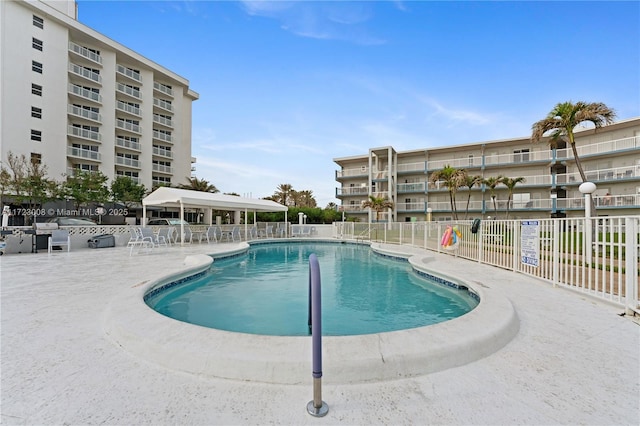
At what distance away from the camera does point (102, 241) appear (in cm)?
1312

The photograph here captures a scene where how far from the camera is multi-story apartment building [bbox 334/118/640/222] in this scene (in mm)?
23812

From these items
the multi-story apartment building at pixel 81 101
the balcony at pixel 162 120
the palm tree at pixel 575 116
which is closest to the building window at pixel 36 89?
the multi-story apartment building at pixel 81 101

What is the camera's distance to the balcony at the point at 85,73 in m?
29.1

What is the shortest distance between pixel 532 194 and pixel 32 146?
4477 centimetres

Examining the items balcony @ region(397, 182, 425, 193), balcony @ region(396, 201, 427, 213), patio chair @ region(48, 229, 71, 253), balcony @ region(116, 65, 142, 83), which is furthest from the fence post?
balcony @ region(116, 65, 142, 83)

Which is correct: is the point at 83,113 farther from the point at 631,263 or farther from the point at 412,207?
the point at 631,263

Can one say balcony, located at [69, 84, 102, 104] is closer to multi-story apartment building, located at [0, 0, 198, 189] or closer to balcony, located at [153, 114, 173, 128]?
multi-story apartment building, located at [0, 0, 198, 189]

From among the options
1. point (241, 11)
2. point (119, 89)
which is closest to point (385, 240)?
point (241, 11)

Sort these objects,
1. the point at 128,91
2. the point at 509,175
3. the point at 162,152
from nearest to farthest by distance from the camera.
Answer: the point at 509,175 → the point at 128,91 → the point at 162,152

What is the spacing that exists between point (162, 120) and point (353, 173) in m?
24.8

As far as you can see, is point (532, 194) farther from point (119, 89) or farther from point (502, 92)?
point (119, 89)

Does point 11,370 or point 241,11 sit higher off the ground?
point 241,11

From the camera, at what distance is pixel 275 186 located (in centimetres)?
4322

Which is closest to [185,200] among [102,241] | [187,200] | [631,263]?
[187,200]
